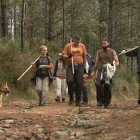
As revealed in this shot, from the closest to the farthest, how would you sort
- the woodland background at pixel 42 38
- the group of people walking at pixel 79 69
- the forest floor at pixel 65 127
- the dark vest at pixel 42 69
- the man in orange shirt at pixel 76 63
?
1. the forest floor at pixel 65 127
2. the group of people walking at pixel 79 69
3. the man in orange shirt at pixel 76 63
4. the dark vest at pixel 42 69
5. the woodland background at pixel 42 38

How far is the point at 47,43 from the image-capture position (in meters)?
21.0

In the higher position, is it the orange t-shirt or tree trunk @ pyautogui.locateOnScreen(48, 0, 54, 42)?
tree trunk @ pyautogui.locateOnScreen(48, 0, 54, 42)

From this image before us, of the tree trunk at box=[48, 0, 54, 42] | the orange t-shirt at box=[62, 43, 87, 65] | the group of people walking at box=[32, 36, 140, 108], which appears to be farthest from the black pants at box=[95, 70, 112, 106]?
the tree trunk at box=[48, 0, 54, 42]

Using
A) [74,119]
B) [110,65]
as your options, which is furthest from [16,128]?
[110,65]

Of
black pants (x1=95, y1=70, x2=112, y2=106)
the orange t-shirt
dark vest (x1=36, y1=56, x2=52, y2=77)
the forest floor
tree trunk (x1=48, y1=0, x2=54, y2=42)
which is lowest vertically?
the forest floor

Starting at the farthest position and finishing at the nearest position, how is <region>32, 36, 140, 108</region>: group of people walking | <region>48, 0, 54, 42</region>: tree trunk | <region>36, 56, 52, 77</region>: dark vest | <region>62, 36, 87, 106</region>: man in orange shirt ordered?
<region>48, 0, 54, 42</region>: tree trunk → <region>36, 56, 52, 77</region>: dark vest → <region>62, 36, 87, 106</region>: man in orange shirt → <region>32, 36, 140, 108</region>: group of people walking

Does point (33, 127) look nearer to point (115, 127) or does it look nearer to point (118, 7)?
point (115, 127)

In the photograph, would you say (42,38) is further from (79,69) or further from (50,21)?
(79,69)

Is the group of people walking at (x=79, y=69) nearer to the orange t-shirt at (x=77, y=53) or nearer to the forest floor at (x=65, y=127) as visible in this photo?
the orange t-shirt at (x=77, y=53)

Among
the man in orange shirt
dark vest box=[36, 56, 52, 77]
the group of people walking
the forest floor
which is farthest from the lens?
dark vest box=[36, 56, 52, 77]

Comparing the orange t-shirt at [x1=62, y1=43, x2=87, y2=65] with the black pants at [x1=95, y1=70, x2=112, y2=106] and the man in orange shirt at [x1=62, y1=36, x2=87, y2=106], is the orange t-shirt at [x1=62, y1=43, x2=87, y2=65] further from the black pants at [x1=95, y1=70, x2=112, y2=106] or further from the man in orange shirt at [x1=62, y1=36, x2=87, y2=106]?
the black pants at [x1=95, y1=70, x2=112, y2=106]

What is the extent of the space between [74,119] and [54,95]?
791 cm

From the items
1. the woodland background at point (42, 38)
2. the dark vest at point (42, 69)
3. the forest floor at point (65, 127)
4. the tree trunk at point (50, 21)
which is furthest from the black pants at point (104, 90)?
the tree trunk at point (50, 21)

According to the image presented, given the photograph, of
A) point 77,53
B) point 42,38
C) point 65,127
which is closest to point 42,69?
point 77,53
